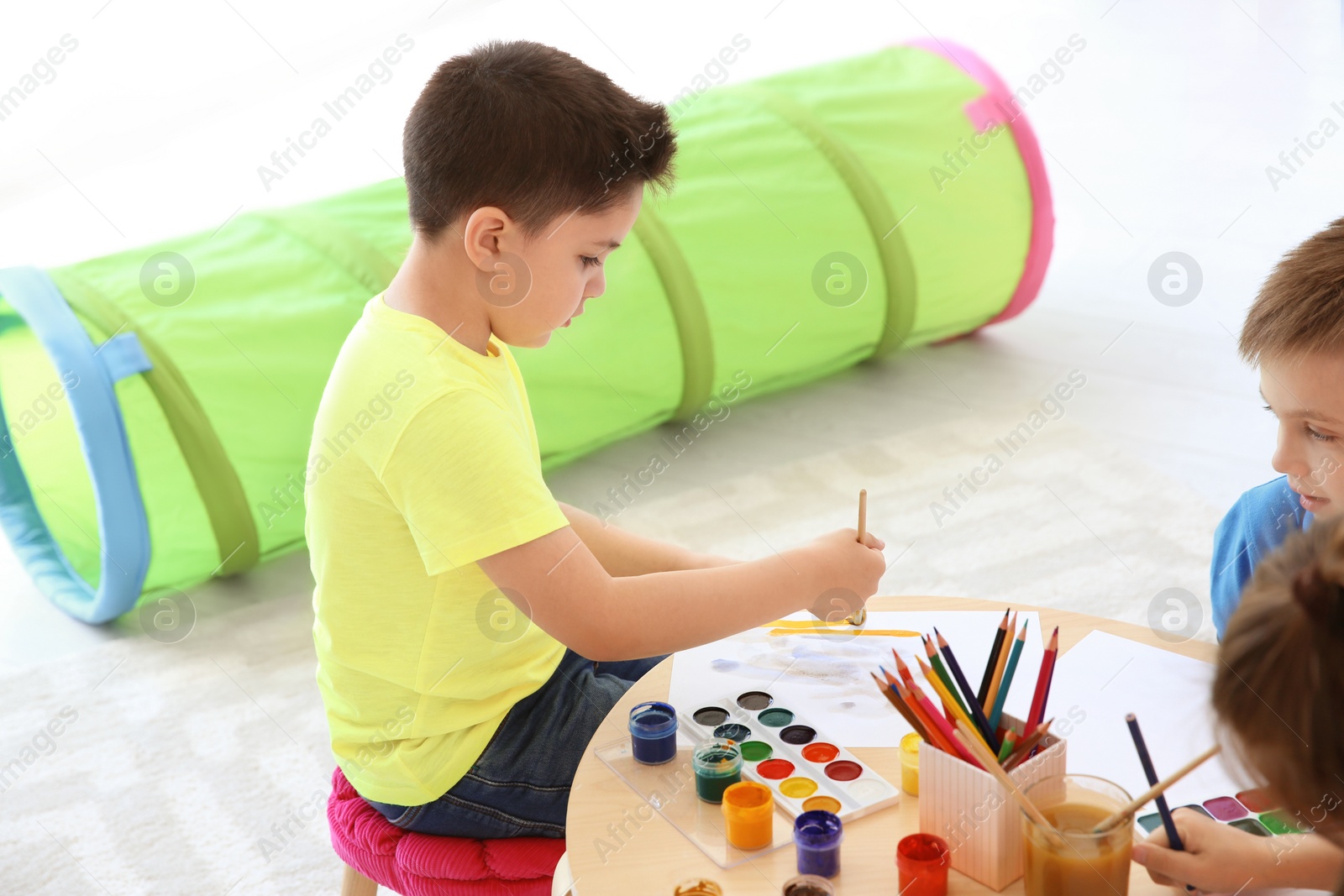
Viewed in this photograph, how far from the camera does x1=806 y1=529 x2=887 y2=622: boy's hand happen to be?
1.10 m

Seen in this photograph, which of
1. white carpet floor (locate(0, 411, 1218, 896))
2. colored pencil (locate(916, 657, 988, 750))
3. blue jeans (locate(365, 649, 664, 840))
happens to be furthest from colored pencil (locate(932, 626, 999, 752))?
white carpet floor (locate(0, 411, 1218, 896))

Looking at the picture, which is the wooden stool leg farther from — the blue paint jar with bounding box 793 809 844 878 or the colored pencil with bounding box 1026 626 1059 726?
the colored pencil with bounding box 1026 626 1059 726

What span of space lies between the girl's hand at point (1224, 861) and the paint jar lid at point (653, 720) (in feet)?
1.13

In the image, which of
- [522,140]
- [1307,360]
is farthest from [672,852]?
[1307,360]

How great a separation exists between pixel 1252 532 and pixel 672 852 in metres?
0.67

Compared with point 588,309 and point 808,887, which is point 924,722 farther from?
point 588,309

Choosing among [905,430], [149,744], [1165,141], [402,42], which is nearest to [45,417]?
[149,744]

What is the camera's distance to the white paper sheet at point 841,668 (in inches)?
41.4

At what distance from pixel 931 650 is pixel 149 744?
1370mm

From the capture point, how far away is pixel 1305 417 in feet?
3.66

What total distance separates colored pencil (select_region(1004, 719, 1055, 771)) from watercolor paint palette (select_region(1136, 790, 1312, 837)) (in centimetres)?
10

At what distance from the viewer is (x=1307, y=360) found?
3.63ft

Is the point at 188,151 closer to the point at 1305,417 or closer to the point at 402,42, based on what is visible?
the point at 402,42

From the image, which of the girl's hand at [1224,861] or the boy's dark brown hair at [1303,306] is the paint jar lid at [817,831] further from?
the boy's dark brown hair at [1303,306]
